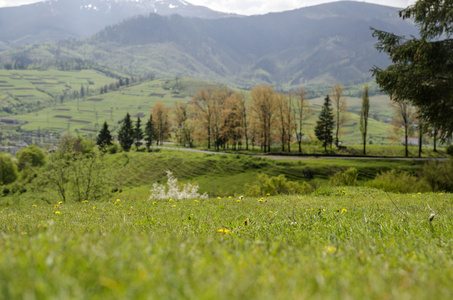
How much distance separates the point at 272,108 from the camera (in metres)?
65.9

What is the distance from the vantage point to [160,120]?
100125mm

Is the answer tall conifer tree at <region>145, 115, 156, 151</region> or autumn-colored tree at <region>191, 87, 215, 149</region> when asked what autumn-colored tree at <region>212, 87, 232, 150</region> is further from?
tall conifer tree at <region>145, 115, 156, 151</region>

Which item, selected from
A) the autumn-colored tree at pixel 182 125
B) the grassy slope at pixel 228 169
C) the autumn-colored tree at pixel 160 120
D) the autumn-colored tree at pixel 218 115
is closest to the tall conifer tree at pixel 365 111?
the grassy slope at pixel 228 169

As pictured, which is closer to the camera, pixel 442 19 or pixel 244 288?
pixel 244 288

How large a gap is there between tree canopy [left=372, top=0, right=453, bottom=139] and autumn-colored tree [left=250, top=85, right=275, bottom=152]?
→ 51163 millimetres

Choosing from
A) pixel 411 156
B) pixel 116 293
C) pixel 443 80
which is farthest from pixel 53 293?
pixel 411 156

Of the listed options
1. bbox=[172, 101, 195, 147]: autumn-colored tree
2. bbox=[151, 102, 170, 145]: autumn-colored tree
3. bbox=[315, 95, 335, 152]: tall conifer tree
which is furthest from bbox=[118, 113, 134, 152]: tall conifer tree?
bbox=[315, 95, 335, 152]: tall conifer tree

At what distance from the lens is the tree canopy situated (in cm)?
1311

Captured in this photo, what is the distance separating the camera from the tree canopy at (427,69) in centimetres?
1311

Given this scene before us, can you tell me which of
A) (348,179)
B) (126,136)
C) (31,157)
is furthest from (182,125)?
(348,179)

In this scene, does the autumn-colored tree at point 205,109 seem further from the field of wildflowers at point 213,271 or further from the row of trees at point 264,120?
the field of wildflowers at point 213,271

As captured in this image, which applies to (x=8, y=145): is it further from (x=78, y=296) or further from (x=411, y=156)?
(x=78, y=296)

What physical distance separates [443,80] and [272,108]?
5307cm

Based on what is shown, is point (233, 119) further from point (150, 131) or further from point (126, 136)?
point (126, 136)
